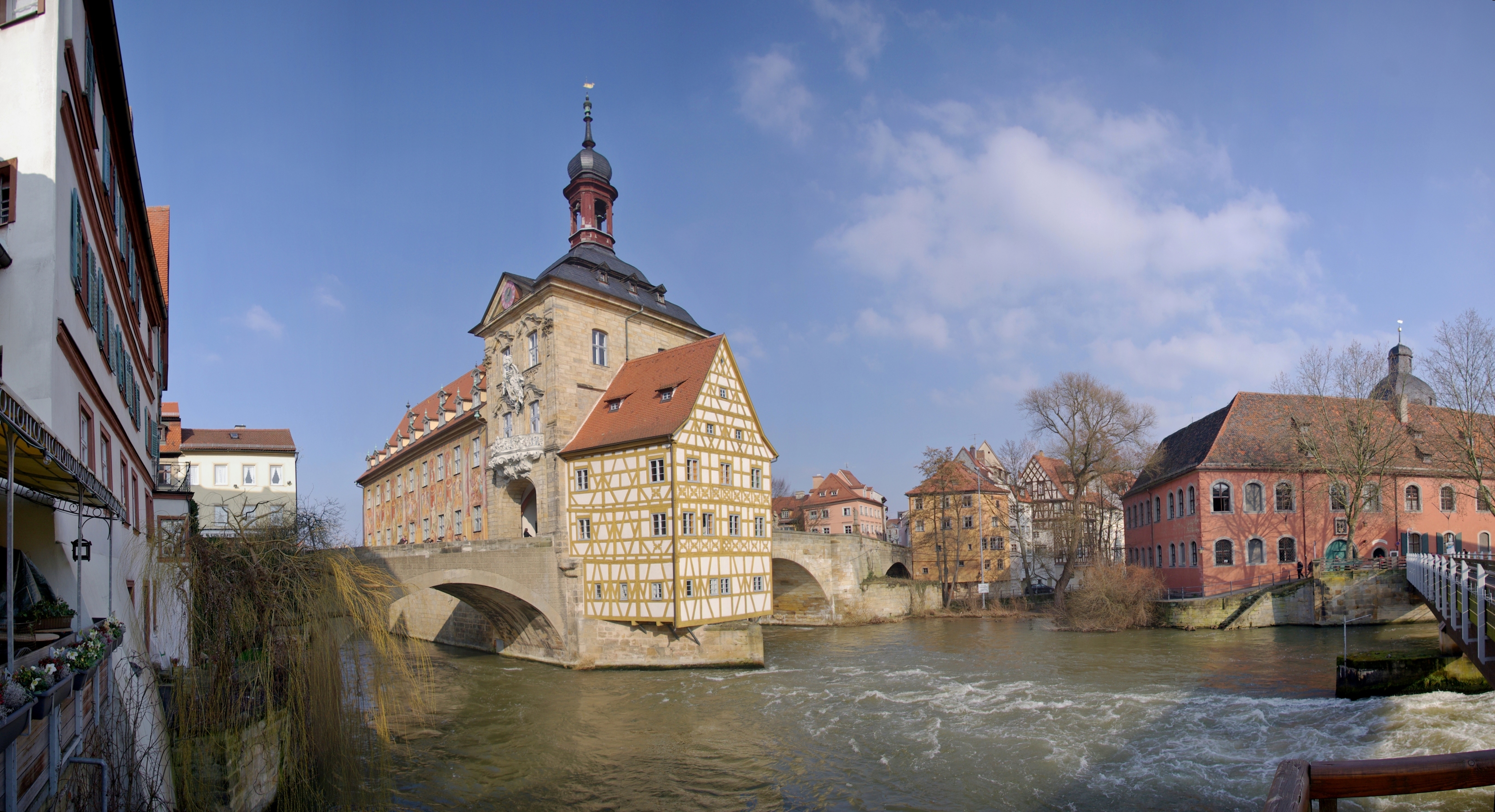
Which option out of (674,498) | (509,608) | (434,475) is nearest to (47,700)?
(674,498)

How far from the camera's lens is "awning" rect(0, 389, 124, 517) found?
4.46m

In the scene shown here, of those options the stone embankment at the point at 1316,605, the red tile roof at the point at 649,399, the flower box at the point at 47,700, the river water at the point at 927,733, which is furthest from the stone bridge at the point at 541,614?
the stone embankment at the point at 1316,605

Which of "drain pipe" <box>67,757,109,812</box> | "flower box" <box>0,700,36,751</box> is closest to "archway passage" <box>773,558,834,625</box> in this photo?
"drain pipe" <box>67,757,109,812</box>

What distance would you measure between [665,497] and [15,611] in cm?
1744

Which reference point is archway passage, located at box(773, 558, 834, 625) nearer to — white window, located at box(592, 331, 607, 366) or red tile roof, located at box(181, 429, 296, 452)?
white window, located at box(592, 331, 607, 366)

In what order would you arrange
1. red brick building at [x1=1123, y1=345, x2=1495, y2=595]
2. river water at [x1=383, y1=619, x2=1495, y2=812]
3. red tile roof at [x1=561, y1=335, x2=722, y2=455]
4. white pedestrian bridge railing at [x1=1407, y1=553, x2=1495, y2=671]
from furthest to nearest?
red brick building at [x1=1123, y1=345, x2=1495, y2=595]
red tile roof at [x1=561, y1=335, x2=722, y2=455]
river water at [x1=383, y1=619, x2=1495, y2=812]
white pedestrian bridge railing at [x1=1407, y1=553, x2=1495, y2=671]

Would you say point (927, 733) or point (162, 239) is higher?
point (162, 239)

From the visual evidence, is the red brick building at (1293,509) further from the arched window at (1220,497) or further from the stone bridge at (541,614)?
the stone bridge at (541,614)

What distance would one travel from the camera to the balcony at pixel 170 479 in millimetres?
20406

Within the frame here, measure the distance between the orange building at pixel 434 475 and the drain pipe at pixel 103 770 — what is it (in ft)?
75.5

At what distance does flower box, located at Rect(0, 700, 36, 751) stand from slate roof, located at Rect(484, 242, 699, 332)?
74.0ft

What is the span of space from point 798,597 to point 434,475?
54.3 feet

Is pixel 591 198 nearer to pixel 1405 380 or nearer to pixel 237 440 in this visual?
pixel 237 440

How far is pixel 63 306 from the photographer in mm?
7488
